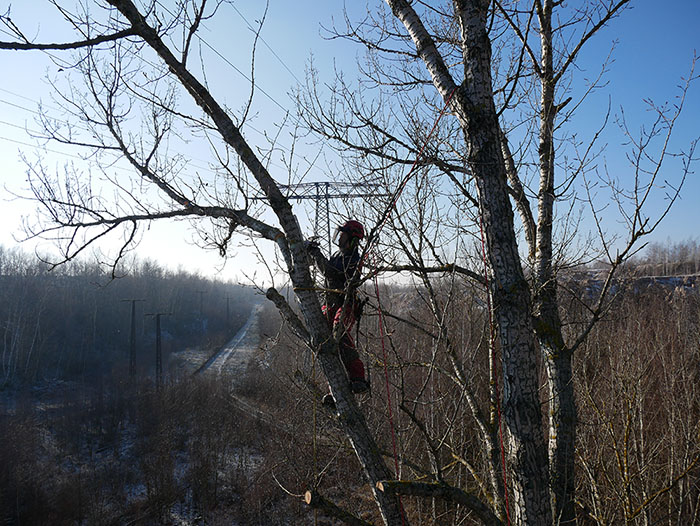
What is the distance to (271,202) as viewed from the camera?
11.3ft

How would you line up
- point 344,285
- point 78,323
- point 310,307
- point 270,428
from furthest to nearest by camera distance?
point 78,323 < point 270,428 < point 344,285 < point 310,307

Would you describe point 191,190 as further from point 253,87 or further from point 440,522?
point 440,522

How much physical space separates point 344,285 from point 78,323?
1755 inches

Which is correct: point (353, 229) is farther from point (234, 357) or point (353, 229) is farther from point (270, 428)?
point (234, 357)

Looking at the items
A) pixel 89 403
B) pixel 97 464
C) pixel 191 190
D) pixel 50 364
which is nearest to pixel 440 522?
pixel 191 190

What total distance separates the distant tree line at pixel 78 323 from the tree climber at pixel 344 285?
2638 cm

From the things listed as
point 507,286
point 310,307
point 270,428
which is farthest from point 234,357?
point 507,286

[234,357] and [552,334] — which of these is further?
[234,357]

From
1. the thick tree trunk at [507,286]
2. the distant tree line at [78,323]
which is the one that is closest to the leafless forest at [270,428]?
the distant tree line at [78,323]

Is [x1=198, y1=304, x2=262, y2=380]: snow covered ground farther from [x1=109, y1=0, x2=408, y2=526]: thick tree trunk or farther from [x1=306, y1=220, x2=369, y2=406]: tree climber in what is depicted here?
[x1=109, y1=0, x2=408, y2=526]: thick tree trunk

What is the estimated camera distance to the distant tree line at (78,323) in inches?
1353

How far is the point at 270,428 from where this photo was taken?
23828 millimetres

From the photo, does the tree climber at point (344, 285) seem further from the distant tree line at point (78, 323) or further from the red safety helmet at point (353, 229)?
the distant tree line at point (78, 323)

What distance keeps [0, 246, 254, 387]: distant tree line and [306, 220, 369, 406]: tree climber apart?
Answer: 2638 cm
